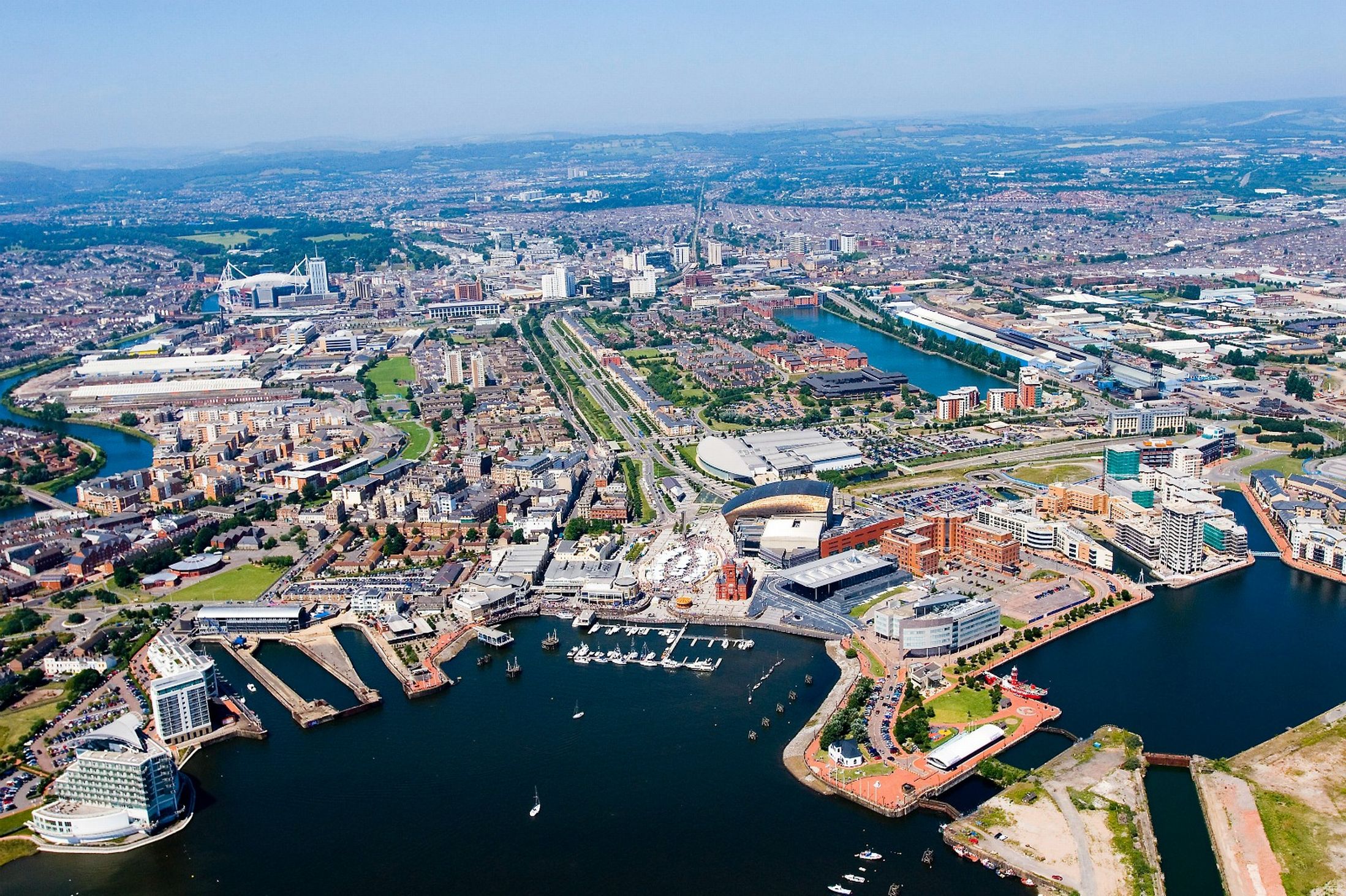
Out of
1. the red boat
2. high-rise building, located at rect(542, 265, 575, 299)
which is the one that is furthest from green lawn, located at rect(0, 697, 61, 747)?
high-rise building, located at rect(542, 265, 575, 299)

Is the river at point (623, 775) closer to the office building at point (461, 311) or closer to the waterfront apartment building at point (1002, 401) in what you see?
the waterfront apartment building at point (1002, 401)

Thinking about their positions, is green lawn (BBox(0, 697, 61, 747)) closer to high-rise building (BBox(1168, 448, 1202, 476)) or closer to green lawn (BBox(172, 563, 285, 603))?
green lawn (BBox(172, 563, 285, 603))

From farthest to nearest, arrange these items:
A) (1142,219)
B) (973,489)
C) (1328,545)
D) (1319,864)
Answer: (1142,219) < (973,489) < (1328,545) < (1319,864)

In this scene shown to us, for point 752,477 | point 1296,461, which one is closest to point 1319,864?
point 752,477

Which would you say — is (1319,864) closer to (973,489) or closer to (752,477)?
(973,489)

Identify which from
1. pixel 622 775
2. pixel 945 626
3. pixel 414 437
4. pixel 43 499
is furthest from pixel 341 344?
pixel 622 775

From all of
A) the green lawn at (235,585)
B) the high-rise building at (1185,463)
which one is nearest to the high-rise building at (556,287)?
the high-rise building at (1185,463)
